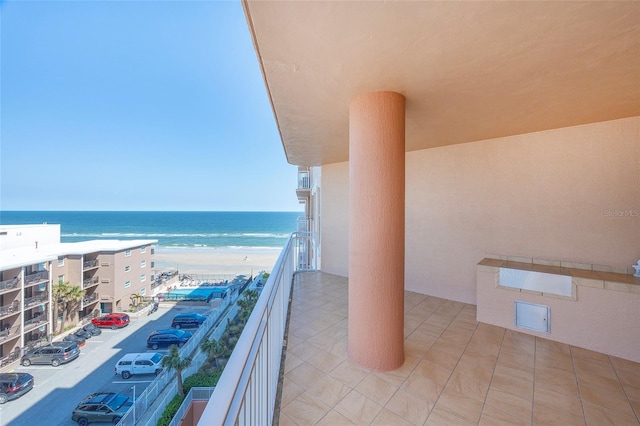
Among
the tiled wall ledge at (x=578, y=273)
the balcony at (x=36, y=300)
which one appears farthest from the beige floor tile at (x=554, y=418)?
the balcony at (x=36, y=300)

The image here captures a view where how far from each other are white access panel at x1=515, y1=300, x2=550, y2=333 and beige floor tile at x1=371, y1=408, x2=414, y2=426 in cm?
235

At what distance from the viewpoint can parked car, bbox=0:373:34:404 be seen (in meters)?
7.16

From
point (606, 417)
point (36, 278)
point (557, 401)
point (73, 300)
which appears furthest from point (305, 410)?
point (73, 300)

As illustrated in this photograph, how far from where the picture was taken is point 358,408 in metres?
1.86

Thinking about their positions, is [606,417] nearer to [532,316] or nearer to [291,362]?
[532,316]

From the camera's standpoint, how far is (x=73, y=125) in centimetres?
3569

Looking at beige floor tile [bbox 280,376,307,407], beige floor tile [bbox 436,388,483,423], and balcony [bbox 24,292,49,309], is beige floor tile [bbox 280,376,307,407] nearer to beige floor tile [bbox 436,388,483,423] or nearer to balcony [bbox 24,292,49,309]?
beige floor tile [bbox 436,388,483,423]

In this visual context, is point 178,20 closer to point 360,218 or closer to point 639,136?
point 360,218

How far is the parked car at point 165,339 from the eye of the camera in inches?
374

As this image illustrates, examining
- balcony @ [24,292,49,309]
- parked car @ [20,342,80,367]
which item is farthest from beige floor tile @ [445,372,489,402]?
balcony @ [24,292,49,309]

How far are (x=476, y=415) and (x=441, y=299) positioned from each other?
101 inches

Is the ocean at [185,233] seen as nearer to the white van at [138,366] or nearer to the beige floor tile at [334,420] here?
the white van at [138,366]

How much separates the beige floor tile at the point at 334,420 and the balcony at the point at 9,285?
556 inches

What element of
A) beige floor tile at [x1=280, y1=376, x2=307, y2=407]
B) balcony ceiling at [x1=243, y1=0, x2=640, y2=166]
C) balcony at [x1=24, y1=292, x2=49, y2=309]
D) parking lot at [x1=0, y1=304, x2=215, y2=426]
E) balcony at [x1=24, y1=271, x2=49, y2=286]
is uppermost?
balcony ceiling at [x1=243, y1=0, x2=640, y2=166]
